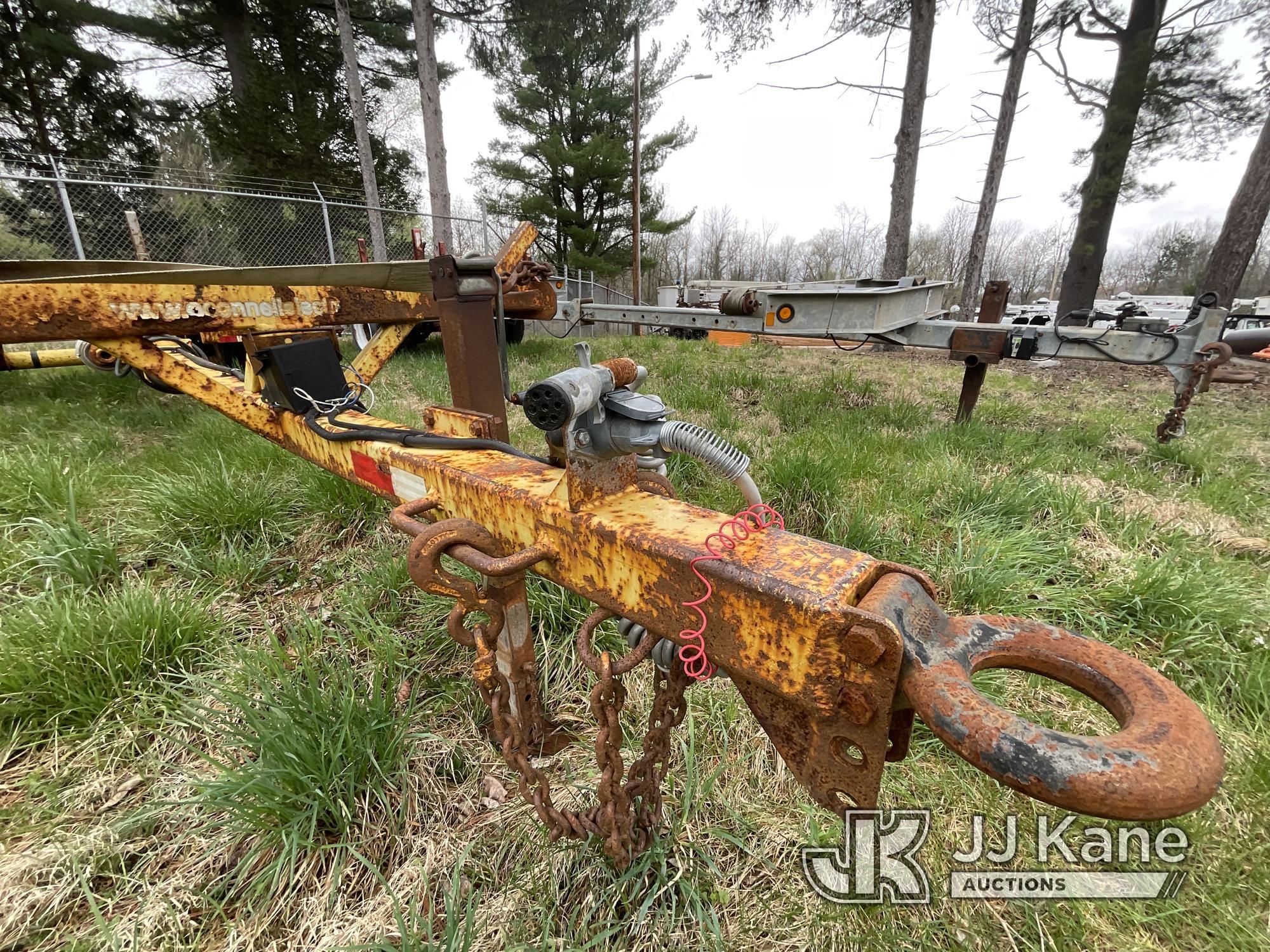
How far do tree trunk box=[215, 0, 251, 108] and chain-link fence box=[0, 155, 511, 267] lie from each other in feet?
6.39

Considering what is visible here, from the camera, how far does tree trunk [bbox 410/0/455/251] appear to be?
10039mm

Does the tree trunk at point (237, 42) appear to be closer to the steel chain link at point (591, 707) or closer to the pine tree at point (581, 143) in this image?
the pine tree at point (581, 143)

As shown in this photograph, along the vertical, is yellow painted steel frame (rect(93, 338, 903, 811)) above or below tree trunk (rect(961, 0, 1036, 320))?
below

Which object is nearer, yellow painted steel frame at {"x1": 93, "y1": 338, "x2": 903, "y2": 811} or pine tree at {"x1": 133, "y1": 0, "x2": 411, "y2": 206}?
yellow painted steel frame at {"x1": 93, "y1": 338, "x2": 903, "y2": 811}

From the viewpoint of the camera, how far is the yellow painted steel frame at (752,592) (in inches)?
27.2

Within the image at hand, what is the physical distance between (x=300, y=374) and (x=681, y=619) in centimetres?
158

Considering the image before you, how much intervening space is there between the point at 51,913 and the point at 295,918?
1.75 ft

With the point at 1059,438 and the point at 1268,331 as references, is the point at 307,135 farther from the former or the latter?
the point at 1268,331

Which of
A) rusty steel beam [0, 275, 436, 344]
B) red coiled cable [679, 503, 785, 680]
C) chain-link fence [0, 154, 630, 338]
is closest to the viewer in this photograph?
red coiled cable [679, 503, 785, 680]

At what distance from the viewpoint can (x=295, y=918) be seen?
4.09 ft

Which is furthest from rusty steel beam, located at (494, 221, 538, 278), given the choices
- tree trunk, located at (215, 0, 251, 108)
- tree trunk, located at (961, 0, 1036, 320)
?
tree trunk, located at (215, 0, 251, 108)

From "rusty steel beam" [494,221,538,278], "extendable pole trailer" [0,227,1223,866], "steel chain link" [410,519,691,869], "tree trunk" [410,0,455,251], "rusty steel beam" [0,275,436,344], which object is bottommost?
"steel chain link" [410,519,691,869]

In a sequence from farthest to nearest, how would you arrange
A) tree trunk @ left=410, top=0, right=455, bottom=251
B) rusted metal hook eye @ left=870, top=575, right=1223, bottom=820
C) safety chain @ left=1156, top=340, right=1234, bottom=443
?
1. tree trunk @ left=410, top=0, right=455, bottom=251
2. safety chain @ left=1156, top=340, right=1234, bottom=443
3. rusted metal hook eye @ left=870, top=575, right=1223, bottom=820

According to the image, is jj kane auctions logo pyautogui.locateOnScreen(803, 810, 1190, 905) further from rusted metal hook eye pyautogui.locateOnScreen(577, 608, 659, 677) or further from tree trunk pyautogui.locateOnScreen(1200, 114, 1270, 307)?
tree trunk pyautogui.locateOnScreen(1200, 114, 1270, 307)
